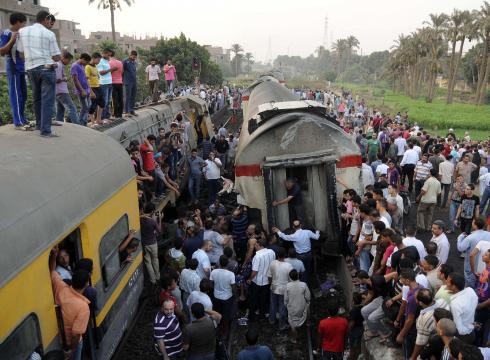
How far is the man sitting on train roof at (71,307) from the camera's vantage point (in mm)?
4379

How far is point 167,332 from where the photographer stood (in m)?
5.62

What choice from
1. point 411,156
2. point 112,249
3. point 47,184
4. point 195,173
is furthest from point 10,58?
point 411,156

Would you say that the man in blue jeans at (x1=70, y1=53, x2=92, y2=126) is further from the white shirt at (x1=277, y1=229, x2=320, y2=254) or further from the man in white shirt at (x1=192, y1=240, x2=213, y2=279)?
the white shirt at (x1=277, y1=229, x2=320, y2=254)

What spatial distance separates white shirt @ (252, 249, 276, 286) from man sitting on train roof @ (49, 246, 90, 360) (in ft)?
11.1

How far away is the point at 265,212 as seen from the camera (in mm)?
9469

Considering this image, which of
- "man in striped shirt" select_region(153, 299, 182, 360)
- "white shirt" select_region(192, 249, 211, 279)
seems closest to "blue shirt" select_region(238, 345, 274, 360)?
"man in striped shirt" select_region(153, 299, 182, 360)

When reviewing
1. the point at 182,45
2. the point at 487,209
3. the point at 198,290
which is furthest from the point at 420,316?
the point at 182,45

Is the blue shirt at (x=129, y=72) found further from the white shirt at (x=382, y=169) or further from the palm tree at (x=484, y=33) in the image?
the palm tree at (x=484, y=33)

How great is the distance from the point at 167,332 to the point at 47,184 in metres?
2.39

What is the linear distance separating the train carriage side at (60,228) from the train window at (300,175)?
3701 millimetres

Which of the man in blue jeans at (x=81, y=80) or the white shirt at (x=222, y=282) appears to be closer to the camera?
the white shirt at (x=222, y=282)

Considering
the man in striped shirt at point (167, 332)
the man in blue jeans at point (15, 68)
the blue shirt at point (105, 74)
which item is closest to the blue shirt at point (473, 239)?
the man in striped shirt at point (167, 332)

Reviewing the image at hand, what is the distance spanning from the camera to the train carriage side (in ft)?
11.8

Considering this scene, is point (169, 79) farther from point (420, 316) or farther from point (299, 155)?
point (420, 316)
